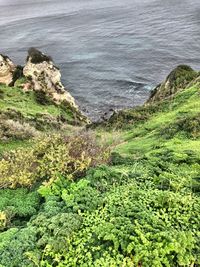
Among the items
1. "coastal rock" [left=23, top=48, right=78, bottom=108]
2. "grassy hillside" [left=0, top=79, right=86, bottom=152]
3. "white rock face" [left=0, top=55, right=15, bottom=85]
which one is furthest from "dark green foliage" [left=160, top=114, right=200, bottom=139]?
"white rock face" [left=0, top=55, right=15, bottom=85]

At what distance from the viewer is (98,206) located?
34.0ft

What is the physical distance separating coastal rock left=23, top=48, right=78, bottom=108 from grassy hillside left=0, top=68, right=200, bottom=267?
21.9 m

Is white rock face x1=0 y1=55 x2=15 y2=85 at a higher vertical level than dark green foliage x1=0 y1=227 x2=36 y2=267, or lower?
lower

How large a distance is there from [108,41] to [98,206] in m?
56.4

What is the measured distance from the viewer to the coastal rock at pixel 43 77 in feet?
121

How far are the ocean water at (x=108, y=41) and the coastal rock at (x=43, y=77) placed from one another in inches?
234

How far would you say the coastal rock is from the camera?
36812 mm

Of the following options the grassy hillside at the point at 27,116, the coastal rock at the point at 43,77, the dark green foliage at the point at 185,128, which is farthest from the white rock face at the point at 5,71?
the dark green foliage at the point at 185,128

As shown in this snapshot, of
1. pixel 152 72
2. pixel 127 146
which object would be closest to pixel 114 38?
pixel 152 72

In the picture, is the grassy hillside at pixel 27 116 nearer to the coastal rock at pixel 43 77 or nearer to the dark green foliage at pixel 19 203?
the coastal rock at pixel 43 77

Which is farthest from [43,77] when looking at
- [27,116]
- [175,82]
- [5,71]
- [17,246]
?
[17,246]

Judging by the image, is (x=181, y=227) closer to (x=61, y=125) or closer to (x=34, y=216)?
(x=34, y=216)

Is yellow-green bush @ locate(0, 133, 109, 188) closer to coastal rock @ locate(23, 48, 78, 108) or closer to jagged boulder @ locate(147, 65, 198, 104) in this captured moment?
jagged boulder @ locate(147, 65, 198, 104)

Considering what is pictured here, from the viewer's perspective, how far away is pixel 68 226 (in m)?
9.57
